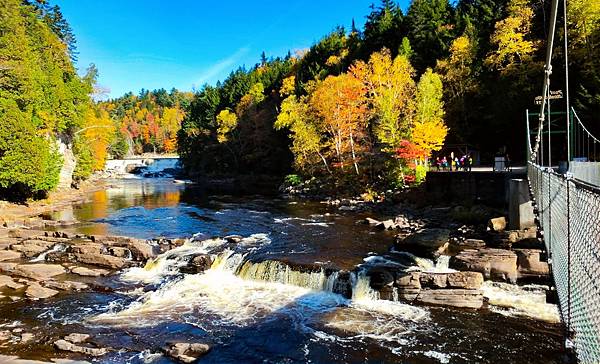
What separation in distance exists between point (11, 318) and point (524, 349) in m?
15.4

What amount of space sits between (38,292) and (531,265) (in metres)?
18.5

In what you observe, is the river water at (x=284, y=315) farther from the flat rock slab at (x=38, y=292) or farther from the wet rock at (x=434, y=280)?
the wet rock at (x=434, y=280)

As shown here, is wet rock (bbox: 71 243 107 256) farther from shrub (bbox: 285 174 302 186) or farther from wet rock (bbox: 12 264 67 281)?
shrub (bbox: 285 174 302 186)

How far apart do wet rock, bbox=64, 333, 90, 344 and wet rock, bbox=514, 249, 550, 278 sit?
14.9 metres

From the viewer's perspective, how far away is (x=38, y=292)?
49.8 ft

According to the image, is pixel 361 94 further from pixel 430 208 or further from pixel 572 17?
pixel 572 17

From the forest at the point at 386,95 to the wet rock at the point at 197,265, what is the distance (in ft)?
60.5

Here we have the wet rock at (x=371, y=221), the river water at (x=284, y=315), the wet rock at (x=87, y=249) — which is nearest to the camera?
the river water at (x=284, y=315)

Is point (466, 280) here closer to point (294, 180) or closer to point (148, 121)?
point (294, 180)

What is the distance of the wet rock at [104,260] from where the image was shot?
738 inches

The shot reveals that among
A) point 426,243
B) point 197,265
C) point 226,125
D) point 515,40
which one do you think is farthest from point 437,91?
point 226,125

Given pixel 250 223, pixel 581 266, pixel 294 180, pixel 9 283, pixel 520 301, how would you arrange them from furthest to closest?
pixel 294 180, pixel 250 223, pixel 9 283, pixel 520 301, pixel 581 266

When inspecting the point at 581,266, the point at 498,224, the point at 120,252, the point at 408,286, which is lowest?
the point at 408,286

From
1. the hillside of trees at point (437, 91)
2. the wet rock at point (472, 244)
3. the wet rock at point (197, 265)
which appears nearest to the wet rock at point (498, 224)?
the wet rock at point (472, 244)
